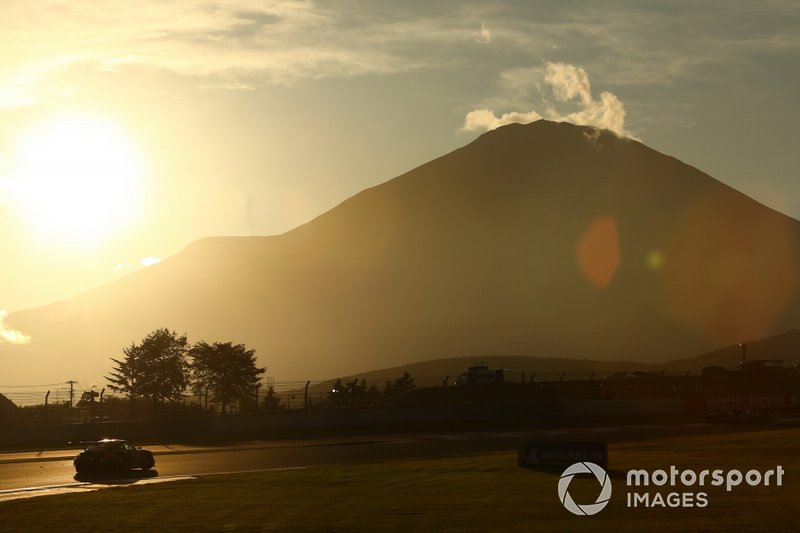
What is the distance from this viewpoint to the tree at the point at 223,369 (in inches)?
4355

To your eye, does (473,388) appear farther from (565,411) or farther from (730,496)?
(730,496)

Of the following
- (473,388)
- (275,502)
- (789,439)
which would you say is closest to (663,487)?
(275,502)

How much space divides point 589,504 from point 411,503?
428cm

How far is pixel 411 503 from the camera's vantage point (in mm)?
25891

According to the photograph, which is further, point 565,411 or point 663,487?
point 565,411

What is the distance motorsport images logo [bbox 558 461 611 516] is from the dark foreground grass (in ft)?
0.78

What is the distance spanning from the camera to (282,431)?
196 ft

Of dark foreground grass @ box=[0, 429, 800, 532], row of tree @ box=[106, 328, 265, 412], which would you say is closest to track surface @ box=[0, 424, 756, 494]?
dark foreground grass @ box=[0, 429, 800, 532]

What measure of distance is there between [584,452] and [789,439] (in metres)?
14.7

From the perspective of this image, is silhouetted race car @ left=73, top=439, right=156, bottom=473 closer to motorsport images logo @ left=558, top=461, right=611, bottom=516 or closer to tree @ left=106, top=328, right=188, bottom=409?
motorsport images logo @ left=558, top=461, right=611, bottom=516

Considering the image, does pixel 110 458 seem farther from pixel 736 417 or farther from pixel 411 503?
pixel 736 417

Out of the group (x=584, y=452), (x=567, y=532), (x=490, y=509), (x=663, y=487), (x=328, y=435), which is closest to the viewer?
(x=567, y=532)

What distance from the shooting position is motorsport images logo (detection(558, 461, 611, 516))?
2416cm

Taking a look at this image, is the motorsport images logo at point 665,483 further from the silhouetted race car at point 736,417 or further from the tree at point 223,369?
the tree at point 223,369
